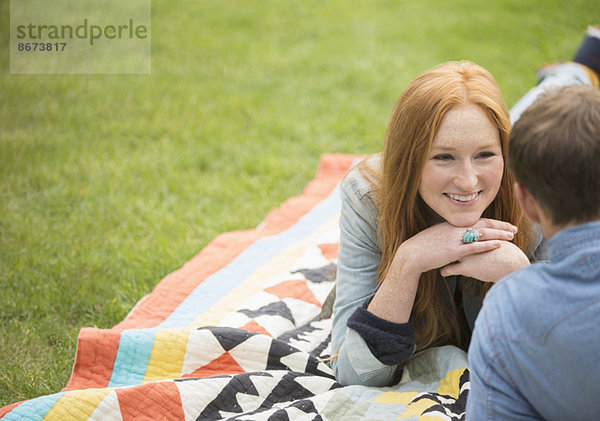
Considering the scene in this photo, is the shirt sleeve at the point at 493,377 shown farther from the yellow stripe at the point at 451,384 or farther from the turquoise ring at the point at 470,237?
the yellow stripe at the point at 451,384

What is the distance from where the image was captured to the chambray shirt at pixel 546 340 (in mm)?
1383

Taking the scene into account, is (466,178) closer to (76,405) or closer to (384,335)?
(384,335)

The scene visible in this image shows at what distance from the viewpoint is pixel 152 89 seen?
5812mm

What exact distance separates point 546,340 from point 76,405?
1.67 meters

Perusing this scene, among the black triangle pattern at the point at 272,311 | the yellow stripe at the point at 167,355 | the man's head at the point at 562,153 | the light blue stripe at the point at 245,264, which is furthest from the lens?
the light blue stripe at the point at 245,264

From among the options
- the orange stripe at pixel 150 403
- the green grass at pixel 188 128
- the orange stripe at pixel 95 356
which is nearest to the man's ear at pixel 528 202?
the orange stripe at pixel 150 403

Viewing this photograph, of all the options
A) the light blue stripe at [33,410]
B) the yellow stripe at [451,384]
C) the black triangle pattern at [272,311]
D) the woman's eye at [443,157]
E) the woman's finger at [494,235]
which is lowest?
the light blue stripe at [33,410]

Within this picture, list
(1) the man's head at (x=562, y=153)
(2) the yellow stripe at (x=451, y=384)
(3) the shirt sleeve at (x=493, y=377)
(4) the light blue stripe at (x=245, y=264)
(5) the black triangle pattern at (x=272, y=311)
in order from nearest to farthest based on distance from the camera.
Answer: (1) the man's head at (x=562, y=153)
(3) the shirt sleeve at (x=493, y=377)
(2) the yellow stripe at (x=451, y=384)
(5) the black triangle pattern at (x=272, y=311)
(4) the light blue stripe at (x=245, y=264)

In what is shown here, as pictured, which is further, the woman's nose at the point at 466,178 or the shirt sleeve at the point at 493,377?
the woman's nose at the point at 466,178

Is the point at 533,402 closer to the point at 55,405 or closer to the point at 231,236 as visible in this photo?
the point at 55,405

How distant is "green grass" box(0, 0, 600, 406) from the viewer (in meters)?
3.42

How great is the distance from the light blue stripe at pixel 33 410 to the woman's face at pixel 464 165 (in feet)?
5.19

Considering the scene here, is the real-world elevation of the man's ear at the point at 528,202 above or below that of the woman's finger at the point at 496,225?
above

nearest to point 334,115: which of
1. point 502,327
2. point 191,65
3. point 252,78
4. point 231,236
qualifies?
Result: point 252,78
